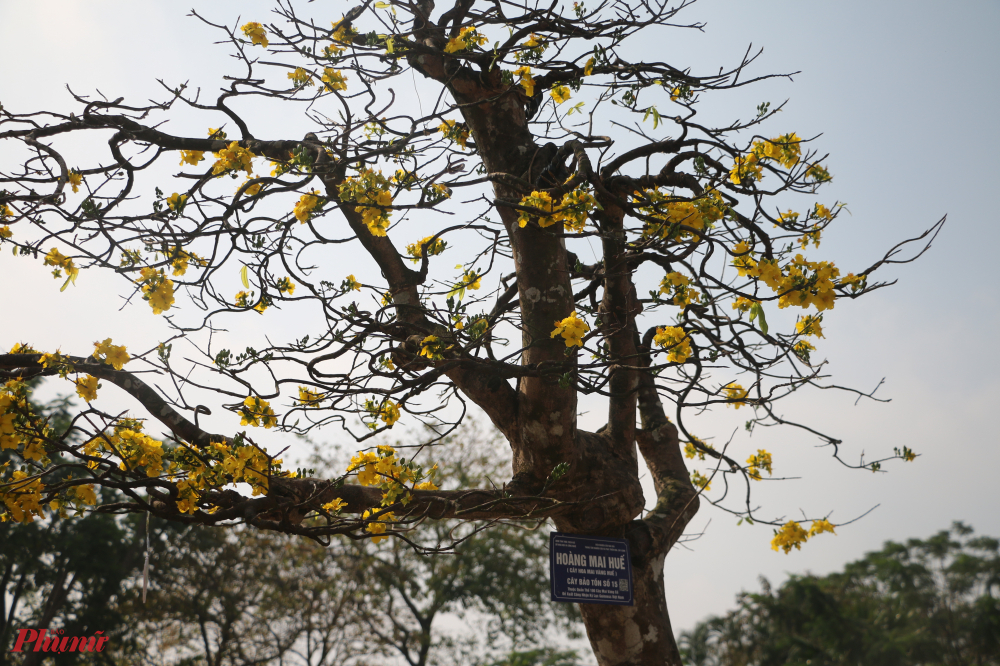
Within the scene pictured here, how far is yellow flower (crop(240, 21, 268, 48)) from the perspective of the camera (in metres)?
2.86

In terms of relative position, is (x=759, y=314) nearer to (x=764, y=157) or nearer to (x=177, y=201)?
(x=764, y=157)

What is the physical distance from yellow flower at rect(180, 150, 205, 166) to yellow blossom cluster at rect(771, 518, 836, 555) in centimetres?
341

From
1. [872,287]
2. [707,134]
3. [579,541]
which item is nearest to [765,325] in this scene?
[872,287]

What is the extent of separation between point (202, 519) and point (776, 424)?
2.65 m

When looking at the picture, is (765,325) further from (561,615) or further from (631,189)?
(561,615)

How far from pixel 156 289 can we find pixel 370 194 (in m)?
0.83

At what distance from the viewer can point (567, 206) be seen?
7.39 feet

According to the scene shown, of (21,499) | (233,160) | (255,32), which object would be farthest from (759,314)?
(21,499)

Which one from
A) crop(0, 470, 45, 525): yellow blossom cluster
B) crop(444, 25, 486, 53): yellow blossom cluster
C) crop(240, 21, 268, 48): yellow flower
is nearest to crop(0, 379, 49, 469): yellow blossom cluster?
crop(0, 470, 45, 525): yellow blossom cluster

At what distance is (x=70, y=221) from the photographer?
249 cm

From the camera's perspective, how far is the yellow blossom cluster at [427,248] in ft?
9.12

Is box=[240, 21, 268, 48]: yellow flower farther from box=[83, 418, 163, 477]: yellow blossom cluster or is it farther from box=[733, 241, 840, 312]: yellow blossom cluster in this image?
box=[733, 241, 840, 312]: yellow blossom cluster

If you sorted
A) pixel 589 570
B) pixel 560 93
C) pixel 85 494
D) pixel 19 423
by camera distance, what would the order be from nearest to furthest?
pixel 19 423 → pixel 85 494 → pixel 589 570 → pixel 560 93

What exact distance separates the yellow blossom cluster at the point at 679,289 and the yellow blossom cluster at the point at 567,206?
0.57 m
